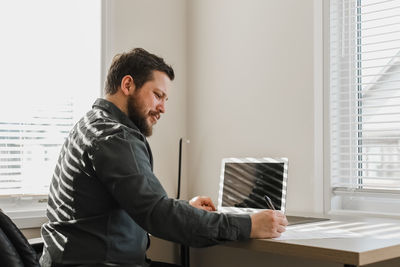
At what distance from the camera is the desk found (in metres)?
1.60

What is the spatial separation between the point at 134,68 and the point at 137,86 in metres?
0.06

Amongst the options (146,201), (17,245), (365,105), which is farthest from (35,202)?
(365,105)

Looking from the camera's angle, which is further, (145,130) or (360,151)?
(360,151)

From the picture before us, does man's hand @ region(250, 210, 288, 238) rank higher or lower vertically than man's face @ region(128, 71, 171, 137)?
lower

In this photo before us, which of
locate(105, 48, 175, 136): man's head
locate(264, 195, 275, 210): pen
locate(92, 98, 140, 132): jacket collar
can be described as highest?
locate(105, 48, 175, 136): man's head

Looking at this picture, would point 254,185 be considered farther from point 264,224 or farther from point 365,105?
point 264,224

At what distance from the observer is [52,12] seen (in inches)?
113

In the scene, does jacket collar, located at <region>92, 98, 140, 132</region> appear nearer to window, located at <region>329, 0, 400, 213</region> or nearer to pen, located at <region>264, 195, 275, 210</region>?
pen, located at <region>264, 195, 275, 210</region>

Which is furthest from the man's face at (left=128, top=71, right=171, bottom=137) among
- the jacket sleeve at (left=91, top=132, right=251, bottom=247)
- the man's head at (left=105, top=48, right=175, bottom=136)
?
the jacket sleeve at (left=91, top=132, right=251, bottom=247)

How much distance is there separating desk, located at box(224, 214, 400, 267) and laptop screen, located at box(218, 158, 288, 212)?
45 centimetres

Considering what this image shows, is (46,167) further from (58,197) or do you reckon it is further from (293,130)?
(293,130)

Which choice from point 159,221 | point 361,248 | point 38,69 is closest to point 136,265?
point 159,221

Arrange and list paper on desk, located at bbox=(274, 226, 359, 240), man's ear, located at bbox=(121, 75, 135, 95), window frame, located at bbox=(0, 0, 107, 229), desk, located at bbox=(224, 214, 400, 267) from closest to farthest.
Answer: desk, located at bbox=(224, 214, 400, 267)
paper on desk, located at bbox=(274, 226, 359, 240)
man's ear, located at bbox=(121, 75, 135, 95)
window frame, located at bbox=(0, 0, 107, 229)

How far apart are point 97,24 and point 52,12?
24cm
